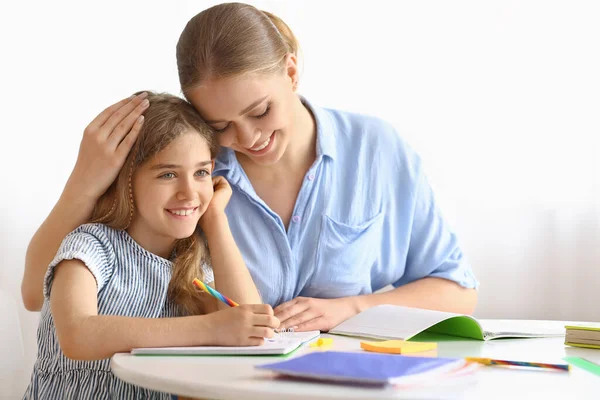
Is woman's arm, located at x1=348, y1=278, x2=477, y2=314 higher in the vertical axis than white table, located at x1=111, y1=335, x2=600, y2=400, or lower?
lower

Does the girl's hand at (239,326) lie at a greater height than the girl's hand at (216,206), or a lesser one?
lesser

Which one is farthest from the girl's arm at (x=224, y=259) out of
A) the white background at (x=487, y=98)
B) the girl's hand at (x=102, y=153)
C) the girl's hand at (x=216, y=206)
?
the white background at (x=487, y=98)

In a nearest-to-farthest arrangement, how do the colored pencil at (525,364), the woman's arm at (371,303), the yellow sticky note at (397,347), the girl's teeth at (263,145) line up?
the colored pencil at (525,364) → the yellow sticky note at (397,347) → the woman's arm at (371,303) → the girl's teeth at (263,145)

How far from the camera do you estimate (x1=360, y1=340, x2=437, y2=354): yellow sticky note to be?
1.05 metres

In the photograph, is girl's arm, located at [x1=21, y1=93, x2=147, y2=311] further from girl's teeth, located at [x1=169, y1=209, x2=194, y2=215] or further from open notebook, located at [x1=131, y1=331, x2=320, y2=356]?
open notebook, located at [x1=131, y1=331, x2=320, y2=356]

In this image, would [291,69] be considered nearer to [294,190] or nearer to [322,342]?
[294,190]

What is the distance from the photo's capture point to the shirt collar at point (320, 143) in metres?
1.64

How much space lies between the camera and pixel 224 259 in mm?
1468

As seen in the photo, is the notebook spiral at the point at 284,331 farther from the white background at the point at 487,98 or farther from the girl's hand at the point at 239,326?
the white background at the point at 487,98

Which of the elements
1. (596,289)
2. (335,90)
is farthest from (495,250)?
(335,90)

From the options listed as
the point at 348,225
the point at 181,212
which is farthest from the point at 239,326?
the point at 348,225

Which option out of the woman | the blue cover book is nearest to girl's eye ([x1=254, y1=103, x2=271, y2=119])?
the woman

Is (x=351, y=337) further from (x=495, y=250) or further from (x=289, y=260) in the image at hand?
(x=495, y=250)

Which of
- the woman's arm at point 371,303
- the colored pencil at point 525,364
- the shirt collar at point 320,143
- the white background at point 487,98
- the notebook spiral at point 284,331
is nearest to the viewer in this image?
the colored pencil at point 525,364
